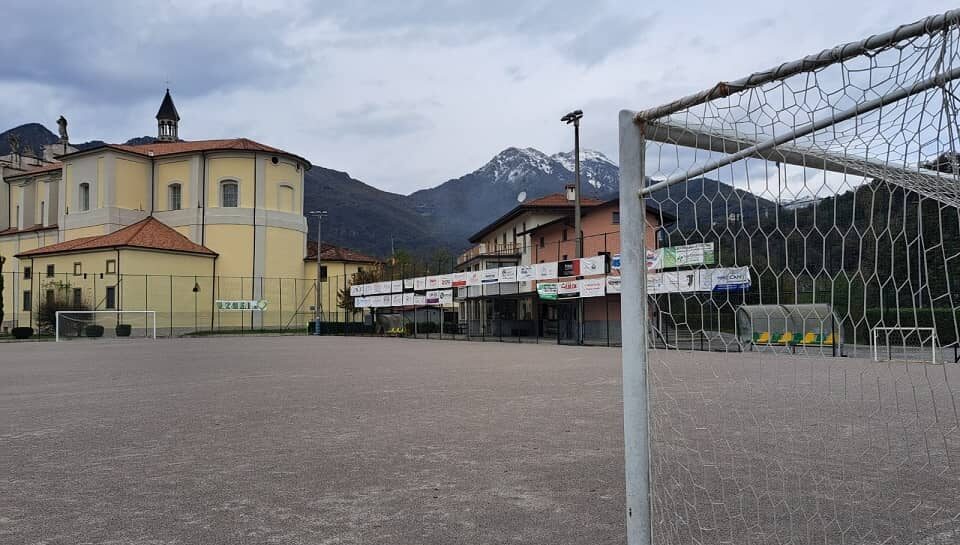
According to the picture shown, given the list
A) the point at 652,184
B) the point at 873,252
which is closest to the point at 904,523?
the point at 873,252

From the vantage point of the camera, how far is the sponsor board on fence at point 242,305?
43156 mm

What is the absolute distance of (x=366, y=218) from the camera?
195500 mm

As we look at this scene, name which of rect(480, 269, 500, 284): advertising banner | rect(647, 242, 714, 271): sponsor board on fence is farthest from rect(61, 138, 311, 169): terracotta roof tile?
rect(647, 242, 714, 271): sponsor board on fence

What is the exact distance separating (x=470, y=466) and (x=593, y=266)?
19.3 metres

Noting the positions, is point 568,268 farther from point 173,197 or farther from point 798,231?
point 173,197

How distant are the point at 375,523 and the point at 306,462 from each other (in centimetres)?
154

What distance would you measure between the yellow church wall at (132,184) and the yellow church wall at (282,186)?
8506mm

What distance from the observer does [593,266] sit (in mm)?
23422

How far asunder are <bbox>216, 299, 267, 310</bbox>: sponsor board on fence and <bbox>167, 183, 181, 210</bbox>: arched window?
817 cm

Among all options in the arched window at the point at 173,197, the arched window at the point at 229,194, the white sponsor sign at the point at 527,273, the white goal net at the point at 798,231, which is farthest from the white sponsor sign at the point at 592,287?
the arched window at the point at 173,197

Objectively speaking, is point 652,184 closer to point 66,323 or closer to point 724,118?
point 724,118

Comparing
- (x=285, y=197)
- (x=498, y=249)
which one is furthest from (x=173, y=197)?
(x=498, y=249)

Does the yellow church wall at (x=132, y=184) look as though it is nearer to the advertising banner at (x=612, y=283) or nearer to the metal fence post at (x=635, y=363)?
the advertising banner at (x=612, y=283)

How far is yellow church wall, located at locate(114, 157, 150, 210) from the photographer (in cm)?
4534
